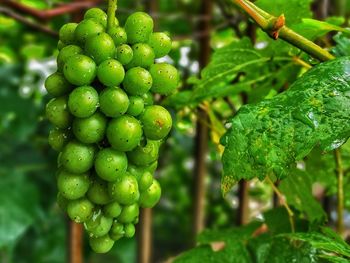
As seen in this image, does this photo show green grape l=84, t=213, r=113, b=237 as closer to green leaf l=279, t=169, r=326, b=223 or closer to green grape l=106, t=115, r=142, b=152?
green grape l=106, t=115, r=142, b=152

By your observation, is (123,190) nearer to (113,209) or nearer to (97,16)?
(113,209)

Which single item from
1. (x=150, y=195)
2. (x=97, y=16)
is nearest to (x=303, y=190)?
(x=150, y=195)

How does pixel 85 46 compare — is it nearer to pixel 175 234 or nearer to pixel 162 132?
pixel 162 132

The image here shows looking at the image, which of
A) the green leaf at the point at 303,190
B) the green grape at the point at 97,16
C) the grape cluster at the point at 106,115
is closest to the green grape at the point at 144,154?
the grape cluster at the point at 106,115

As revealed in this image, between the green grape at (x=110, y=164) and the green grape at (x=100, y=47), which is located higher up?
the green grape at (x=100, y=47)

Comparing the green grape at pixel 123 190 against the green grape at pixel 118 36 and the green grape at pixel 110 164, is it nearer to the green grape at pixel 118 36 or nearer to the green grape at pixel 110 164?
the green grape at pixel 110 164

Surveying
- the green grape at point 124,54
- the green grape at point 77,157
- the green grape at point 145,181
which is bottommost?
the green grape at point 145,181

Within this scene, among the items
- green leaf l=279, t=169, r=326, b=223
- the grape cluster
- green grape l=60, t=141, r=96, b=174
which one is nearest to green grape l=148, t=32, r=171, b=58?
the grape cluster

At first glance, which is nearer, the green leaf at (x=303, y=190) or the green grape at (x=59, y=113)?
the green grape at (x=59, y=113)
